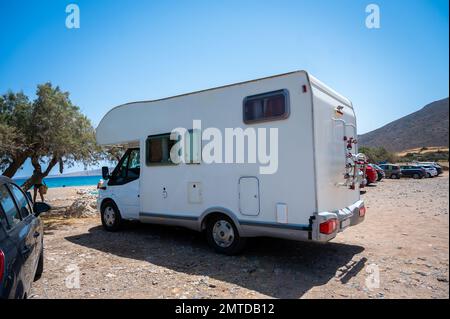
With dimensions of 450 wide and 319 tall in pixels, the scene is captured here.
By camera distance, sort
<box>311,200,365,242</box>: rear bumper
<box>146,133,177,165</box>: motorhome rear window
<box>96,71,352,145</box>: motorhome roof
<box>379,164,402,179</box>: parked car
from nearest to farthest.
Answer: <box>311,200,365,242</box>: rear bumper
<box>96,71,352,145</box>: motorhome roof
<box>146,133,177,165</box>: motorhome rear window
<box>379,164,402,179</box>: parked car

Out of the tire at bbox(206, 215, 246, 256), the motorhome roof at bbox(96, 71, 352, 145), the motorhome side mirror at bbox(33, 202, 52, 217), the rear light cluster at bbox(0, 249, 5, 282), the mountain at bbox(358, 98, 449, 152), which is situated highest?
the motorhome roof at bbox(96, 71, 352, 145)

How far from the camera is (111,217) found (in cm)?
813

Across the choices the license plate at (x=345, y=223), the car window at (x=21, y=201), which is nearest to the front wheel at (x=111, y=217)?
the car window at (x=21, y=201)

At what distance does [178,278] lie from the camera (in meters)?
4.79

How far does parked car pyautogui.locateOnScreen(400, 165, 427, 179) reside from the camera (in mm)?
25258

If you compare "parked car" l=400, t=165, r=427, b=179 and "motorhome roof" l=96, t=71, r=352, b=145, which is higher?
"motorhome roof" l=96, t=71, r=352, b=145

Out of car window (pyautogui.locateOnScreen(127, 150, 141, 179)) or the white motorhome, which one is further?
car window (pyautogui.locateOnScreen(127, 150, 141, 179))

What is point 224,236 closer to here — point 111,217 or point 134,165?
point 134,165

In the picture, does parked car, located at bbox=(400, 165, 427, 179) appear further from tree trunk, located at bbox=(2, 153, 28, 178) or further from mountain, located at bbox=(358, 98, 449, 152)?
tree trunk, located at bbox=(2, 153, 28, 178)

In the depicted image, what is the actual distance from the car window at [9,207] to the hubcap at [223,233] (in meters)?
3.22

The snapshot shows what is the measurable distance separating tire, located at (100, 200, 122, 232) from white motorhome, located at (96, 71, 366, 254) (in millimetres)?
875

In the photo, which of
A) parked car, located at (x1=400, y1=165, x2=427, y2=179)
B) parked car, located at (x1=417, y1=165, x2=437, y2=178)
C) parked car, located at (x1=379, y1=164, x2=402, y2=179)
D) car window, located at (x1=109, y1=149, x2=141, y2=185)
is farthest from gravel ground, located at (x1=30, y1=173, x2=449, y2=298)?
parked car, located at (x1=379, y1=164, x2=402, y2=179)
